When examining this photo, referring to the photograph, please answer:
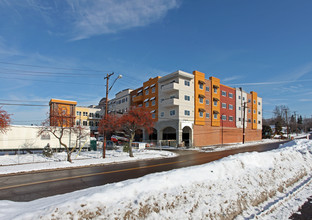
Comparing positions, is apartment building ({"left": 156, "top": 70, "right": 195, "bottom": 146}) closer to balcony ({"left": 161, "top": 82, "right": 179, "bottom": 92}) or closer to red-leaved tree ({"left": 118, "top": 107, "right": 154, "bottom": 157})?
balcony ({"left": 161, "top": 82, "right": 179, "bottom": 92})

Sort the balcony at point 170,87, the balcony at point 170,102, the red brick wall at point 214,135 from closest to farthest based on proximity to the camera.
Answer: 1. the balcony at point 170,102
2. the balcony at point 170,87
3. the red brick wall at point 214,135

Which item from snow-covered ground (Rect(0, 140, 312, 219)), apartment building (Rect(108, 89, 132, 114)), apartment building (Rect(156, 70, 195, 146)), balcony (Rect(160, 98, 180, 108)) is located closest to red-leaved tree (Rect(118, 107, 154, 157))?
snow-covered ground (Rect(0, 140, 312, 219))

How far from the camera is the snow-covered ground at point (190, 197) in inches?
165

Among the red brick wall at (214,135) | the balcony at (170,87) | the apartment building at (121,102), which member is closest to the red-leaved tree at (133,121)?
the balcony at (170,87)

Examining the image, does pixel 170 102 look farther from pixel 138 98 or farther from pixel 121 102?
pixel 121 102

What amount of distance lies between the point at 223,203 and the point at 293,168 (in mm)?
7395

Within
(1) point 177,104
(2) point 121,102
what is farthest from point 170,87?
(2) point 121,102

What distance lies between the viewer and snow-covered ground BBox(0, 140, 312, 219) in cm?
419

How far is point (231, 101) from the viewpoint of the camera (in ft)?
164

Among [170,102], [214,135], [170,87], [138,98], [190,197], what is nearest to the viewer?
[190,197]

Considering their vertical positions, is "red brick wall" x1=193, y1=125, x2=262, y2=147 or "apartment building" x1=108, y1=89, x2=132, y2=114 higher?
"apartment building" x1=108, y1=89, x2=132, y2=114

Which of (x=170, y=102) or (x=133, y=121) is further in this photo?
(x=170, y=102)

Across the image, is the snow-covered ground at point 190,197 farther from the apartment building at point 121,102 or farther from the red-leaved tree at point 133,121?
the apartment building at point 121,102

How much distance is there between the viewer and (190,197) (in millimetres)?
5516
